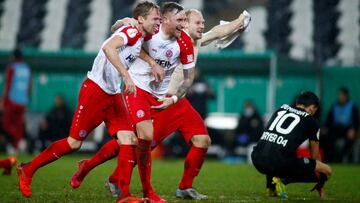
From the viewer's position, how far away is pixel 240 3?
31219 millimetres

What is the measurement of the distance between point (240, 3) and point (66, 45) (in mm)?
8158

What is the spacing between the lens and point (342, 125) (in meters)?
20.5

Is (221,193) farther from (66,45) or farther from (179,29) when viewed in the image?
(66,45)

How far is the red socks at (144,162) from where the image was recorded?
9375mm

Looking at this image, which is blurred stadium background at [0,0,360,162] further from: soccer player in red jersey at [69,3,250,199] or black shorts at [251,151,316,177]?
black shorts at [251,151,316,177]

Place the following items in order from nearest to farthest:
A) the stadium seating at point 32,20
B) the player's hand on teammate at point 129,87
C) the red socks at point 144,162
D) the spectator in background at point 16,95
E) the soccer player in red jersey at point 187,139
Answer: the player's hand on teammate at point 129,87 < the red socks at point 144,162 < the soccer player in red jersey at point 187,139 < the spectator in background at point 16,95 < the stadium seating at point 32,20

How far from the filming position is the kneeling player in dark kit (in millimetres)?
10156

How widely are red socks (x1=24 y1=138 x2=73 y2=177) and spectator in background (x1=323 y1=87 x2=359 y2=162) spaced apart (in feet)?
36.7

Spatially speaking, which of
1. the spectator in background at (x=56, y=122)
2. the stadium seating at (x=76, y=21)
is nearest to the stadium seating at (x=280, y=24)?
the stadium seating at (x=76, y=21)

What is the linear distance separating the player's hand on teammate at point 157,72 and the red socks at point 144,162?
2.24 feet

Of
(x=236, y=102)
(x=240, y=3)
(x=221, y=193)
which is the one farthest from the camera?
(x=240, y=3)

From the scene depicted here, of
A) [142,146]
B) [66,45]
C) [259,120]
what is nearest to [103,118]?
[142,146]

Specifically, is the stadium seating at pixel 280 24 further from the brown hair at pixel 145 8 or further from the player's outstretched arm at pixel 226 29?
the brown hair at pixel 145 8

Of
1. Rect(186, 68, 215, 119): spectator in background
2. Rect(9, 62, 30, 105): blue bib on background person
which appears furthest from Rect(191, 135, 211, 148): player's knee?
Rect(9, 62, 30, 105): blue bib on background person
